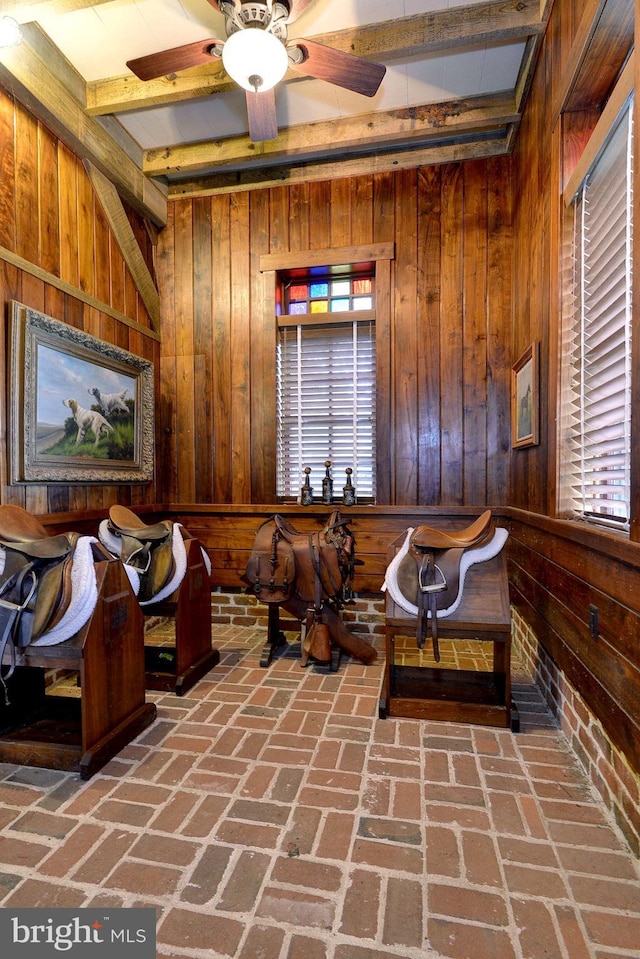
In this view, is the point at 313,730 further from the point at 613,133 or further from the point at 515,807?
the point at 613,133

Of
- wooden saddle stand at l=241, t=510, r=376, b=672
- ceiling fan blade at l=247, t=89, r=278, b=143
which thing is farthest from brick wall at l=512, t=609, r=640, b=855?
ceiling fan blade at l=247, t=89, r=278, b=143

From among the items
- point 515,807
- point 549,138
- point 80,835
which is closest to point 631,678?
point 515,807

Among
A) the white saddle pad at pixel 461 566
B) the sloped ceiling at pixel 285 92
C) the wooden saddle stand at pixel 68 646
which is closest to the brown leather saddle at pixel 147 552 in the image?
the wooden saddle stand at pixel 68 646

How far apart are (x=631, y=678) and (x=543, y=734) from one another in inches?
35.5

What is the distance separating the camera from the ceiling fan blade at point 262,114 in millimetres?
2333

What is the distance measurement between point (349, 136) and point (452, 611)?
3479mm

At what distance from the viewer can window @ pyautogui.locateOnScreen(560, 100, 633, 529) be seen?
5.40 ft

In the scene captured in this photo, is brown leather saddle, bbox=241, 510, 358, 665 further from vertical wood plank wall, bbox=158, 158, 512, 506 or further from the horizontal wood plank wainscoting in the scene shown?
the horizontal wood plank wainscoting

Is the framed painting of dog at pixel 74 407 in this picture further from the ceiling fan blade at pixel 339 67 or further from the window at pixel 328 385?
the ceiling fan blade at pixel 339 67

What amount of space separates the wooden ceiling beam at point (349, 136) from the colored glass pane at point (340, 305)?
1.09 metres

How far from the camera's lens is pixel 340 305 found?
3.79 meters

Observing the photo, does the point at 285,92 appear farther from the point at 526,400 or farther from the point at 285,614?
the point at 285,614

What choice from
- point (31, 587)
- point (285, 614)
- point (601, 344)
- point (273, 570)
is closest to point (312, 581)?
point (273, 570)

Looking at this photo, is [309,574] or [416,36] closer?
[416,36]
